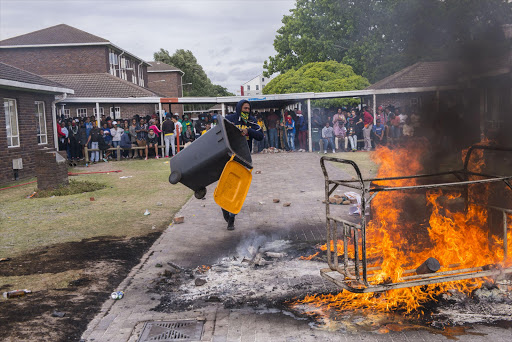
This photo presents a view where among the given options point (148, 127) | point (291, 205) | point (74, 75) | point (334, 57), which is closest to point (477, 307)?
point (291, 205)

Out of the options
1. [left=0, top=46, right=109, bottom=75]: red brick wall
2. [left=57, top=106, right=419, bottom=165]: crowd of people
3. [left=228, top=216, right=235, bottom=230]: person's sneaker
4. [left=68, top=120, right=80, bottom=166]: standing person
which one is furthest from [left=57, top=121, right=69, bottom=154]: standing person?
[left=0, top=46, right=109, bottom=75]: red brick wall

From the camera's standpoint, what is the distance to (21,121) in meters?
15.6

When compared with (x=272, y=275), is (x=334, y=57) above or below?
above

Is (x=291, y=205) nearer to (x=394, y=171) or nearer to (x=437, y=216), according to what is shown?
(x=394, y=171)

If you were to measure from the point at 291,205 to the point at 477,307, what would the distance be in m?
5.38

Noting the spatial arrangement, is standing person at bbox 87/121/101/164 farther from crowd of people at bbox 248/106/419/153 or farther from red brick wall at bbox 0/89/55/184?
crowd of people at bbox 248/106/419/153

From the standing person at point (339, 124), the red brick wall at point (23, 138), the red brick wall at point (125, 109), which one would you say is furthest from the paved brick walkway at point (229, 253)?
the red brick wall at point (125, 109)

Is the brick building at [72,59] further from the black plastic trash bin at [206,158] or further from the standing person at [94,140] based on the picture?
the black plastic trash bin at [206,158]

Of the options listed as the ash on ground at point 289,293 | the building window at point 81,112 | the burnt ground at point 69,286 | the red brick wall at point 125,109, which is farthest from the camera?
the building window at point 81,112

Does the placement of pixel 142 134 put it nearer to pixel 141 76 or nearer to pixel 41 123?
pixel 41 123

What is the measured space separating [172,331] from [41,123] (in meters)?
16.1

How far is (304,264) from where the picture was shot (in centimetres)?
551

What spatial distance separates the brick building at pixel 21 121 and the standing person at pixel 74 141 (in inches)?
87.9

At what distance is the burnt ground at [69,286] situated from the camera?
399 centimetres
